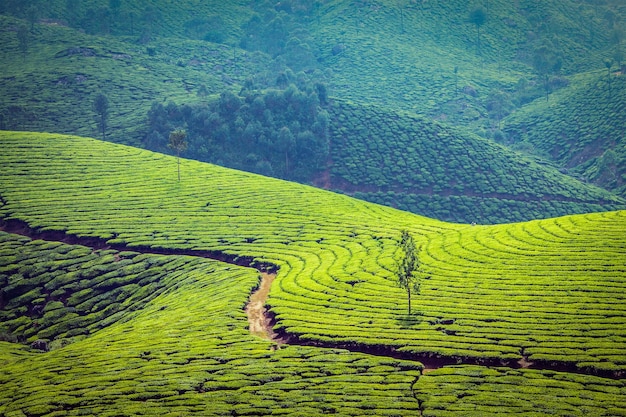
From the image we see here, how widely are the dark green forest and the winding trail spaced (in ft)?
163

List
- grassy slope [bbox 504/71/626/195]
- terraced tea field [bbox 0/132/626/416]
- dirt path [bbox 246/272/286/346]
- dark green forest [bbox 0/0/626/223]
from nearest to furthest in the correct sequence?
terraced tea field [bbox 0/132/626/416] < dirt path [bbox 246/272/286/346] < dark green forest [bbox 0/0/626/223] < grassy slope [bbox 504/71/626/195]

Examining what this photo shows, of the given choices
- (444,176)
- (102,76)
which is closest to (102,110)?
(102,76)

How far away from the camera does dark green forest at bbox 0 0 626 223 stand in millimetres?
125875

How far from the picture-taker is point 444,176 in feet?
414

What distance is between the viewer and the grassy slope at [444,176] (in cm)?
11956

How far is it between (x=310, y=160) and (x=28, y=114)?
55461 millimetres

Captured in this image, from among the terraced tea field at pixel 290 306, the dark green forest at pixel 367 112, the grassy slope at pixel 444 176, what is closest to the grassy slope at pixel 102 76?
the dark green forest at pixel 367 112

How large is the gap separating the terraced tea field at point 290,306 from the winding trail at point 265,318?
6.1 inches

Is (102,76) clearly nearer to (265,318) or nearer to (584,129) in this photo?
(584,129)

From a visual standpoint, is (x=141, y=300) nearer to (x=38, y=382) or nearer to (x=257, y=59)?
(x=38, y=382)

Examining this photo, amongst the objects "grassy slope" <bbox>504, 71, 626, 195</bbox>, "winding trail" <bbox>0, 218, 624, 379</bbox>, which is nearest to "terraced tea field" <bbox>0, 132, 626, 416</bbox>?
"winding trail" <bbox>0, 218, 624, 379</bbox>

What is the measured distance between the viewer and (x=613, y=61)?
183750mm

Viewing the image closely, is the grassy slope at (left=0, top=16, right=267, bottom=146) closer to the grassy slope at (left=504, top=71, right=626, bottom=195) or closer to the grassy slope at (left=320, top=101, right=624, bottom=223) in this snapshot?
the grassy slope at (left=320, top=101, right=624, bottom=223)

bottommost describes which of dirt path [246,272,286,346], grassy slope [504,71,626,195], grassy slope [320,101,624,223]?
dirt path [246,272,286,346]
